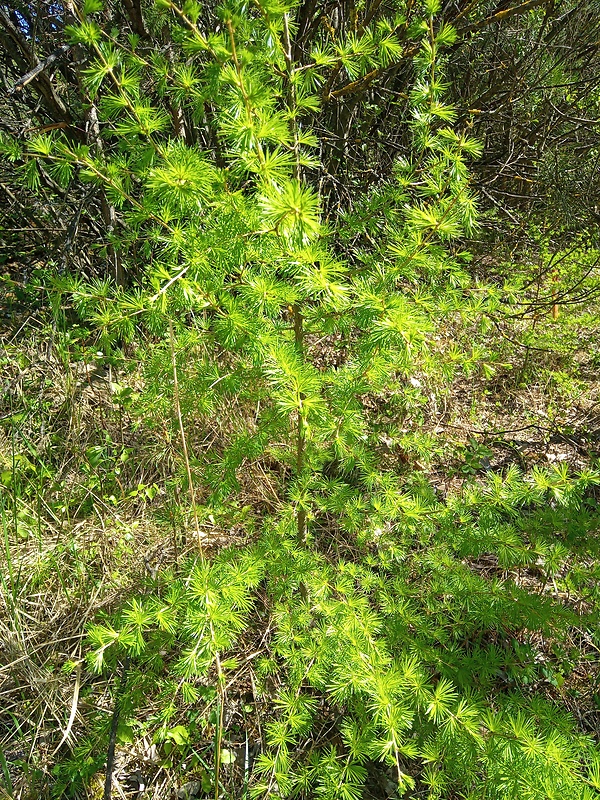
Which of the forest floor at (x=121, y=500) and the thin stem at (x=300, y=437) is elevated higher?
the thin stem at (x=300, y=437)

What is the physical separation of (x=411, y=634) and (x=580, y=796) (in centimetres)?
78

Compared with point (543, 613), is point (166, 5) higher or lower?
higher

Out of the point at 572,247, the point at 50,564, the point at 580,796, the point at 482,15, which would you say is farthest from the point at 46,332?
the point at 572,247

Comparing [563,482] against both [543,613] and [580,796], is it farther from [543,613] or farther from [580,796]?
[580,796]

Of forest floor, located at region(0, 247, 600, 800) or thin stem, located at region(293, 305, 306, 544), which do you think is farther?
forest floor, located at region(0, 247, 600, 800)

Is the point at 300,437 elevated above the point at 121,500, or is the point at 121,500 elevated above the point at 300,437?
the point at 300,437

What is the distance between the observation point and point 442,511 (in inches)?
73.7

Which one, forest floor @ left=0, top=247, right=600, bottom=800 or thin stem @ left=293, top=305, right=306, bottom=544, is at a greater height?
thin stem @ left=293, top=305, right=306, bottom=544

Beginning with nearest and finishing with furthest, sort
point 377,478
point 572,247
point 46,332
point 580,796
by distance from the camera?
point 580,796, point 377,478, point 46,332, point 572,247

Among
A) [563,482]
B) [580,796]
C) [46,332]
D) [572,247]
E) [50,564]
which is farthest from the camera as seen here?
[572,247]

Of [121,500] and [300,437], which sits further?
[121,500]

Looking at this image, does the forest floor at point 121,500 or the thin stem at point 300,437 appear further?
the forest floor at point 121,500

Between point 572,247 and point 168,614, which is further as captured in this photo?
point 572,247

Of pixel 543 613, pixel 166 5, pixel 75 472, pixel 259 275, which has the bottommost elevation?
pixel 543 613
